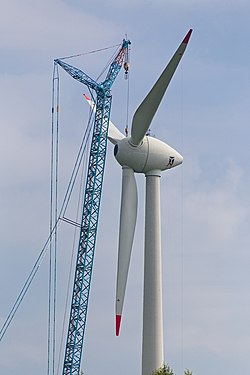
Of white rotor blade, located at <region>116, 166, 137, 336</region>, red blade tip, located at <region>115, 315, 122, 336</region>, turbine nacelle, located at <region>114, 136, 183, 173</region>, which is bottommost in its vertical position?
red blade tip, located at <region>115, 315, 122, 336</region>

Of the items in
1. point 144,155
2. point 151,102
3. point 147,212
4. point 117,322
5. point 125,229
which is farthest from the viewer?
point 144,155

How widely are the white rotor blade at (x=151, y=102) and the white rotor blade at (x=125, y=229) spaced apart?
12.9 ft

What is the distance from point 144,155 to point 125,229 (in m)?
7.32

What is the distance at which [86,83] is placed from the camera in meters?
98.7

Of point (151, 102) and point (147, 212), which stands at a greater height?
point (151, 102)

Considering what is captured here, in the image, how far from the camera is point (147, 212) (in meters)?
81.9

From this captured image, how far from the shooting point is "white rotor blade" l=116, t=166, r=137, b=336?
79500mm

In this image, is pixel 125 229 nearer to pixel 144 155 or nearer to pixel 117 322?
pixel 144 155

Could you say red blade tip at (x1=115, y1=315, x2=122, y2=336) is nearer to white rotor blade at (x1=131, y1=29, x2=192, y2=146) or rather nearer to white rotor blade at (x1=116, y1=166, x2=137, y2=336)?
white rotor blade at (x1=116, y1=166, x2=137, y2=336)

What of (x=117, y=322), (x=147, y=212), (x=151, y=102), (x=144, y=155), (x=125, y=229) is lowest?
(x=117, y=322)

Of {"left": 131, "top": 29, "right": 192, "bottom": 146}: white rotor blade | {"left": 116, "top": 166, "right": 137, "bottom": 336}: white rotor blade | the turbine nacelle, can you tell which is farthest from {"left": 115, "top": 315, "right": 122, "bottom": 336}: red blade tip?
{"left": 131, "top": 29, "right": 192, "bottom": 146}: white rotor blade

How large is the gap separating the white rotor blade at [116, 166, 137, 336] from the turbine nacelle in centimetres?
103

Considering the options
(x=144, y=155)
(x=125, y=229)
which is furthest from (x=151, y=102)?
(x=125, y=229)

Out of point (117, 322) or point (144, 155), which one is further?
point (144, 155)
